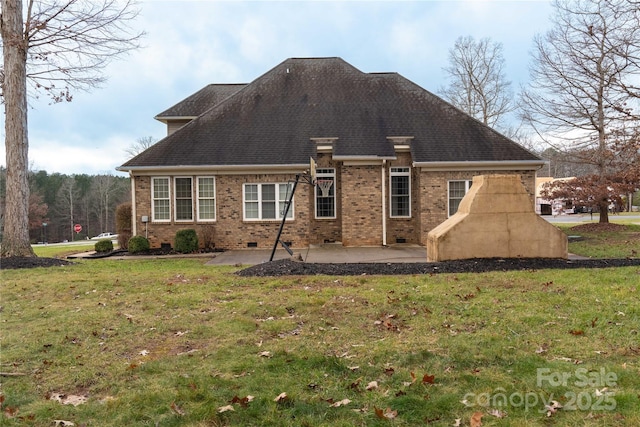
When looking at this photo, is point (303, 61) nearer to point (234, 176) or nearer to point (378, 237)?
point (234, 176)


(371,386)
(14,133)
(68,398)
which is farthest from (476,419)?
(14,133)

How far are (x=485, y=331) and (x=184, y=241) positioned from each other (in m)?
12.8

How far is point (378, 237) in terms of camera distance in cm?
1712

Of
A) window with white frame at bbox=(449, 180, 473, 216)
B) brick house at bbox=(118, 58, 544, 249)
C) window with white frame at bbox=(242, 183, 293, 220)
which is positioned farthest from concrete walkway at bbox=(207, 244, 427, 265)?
window with white frame at bbox=(449, 180, 473, 216)

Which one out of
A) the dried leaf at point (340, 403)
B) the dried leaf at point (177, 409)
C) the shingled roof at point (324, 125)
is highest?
the shingled roof at point (324, 125)

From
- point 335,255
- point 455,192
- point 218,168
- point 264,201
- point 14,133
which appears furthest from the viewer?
point 455,192

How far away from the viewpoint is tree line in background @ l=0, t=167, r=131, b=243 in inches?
2901

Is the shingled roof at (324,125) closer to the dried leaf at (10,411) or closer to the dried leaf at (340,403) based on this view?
the dried leaf at (10,411)

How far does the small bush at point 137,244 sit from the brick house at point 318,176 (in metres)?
0.77

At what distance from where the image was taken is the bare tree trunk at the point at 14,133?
41.4 feet

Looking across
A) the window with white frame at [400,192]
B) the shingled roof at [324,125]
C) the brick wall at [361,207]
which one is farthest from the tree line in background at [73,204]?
the window with white frame at [400,192]

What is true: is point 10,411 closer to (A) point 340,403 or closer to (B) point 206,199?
(A) point 340,403

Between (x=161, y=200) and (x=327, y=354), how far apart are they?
1415cm

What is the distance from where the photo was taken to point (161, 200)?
1717cm
